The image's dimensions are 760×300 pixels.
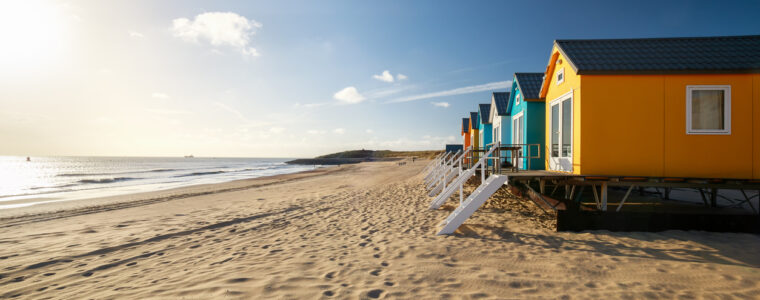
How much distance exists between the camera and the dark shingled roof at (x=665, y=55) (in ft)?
23.2

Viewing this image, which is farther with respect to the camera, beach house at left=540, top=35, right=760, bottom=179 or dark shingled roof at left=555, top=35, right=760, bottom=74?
dark shingled roof at left=555, top=35, right=760, bottom=74

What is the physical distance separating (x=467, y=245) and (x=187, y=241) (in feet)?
19.9

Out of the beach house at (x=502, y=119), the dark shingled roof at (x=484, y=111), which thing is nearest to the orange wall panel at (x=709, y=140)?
the beach house at (x=502, y=119)

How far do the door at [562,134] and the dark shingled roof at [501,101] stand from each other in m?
6.39

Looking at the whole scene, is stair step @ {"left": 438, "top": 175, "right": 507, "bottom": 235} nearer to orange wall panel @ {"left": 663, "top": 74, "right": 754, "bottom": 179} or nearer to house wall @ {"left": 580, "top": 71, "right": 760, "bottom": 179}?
house wall @ {"left": 580, "top": 71, "right": 760, "bottom": 179}

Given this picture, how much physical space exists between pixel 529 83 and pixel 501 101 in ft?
14.0

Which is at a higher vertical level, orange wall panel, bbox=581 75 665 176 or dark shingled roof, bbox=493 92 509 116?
dark shingled roof, bbox=493 92 509 116

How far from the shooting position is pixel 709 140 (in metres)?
7.07

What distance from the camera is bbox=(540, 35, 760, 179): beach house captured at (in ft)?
22.9

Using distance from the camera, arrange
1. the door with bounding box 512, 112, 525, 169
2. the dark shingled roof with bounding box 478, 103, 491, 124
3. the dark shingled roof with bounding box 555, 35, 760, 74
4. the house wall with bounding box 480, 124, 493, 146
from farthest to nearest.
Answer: the dark shingled roof with bounding box 478, 103, 491, 124
the house wall with bounding box 480, 124, 493, 146
the door with bounding box 512, 112, 525, 169
the dark shingled roof with bounding box 555, 35, 760, 74

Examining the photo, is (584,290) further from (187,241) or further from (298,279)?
(187,241)

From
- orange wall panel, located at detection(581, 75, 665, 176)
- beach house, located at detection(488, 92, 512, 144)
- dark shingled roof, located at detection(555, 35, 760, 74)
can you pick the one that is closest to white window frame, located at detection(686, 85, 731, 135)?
dark shingled roof, located at detection(555, 35, 760, 74)

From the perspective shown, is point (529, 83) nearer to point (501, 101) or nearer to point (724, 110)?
point (501, 101)

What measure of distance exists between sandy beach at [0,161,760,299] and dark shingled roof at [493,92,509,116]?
7954mm
